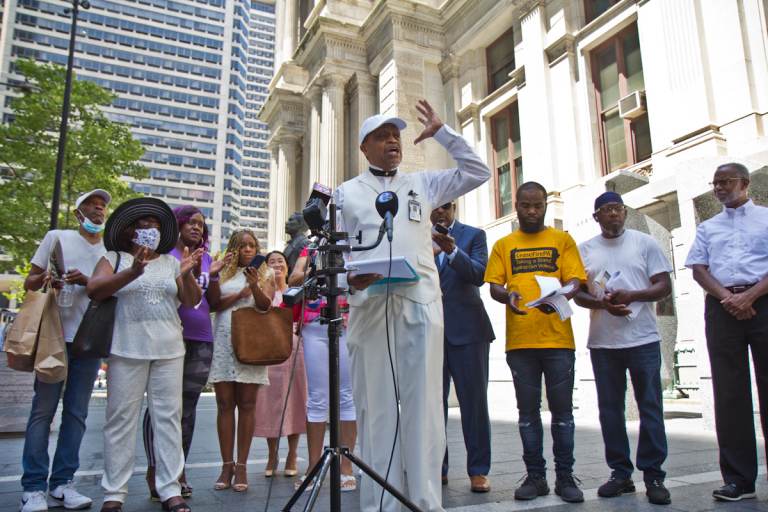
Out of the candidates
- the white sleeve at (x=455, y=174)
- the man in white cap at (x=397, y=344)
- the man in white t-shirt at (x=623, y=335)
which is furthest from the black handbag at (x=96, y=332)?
the man in white t-shirt at (x=623, y=335)

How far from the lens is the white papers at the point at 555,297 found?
4195 mm

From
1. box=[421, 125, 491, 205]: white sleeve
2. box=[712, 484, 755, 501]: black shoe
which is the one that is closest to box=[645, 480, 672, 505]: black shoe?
box=[712, 484, 755, 501]: black shoe

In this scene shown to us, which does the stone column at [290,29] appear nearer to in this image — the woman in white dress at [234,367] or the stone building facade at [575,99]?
the stone building facade at [575,99]

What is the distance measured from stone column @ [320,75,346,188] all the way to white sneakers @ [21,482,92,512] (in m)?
19.1

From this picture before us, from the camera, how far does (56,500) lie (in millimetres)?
4285

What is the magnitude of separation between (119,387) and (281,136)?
27.0 metres

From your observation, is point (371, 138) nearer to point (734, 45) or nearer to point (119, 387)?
point (119, 387)

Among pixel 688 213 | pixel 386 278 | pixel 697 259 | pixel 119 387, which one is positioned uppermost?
pixel 688 213

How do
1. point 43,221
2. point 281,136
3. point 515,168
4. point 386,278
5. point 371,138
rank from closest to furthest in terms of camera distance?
point 386,278
point 371,138
point 515,168
point 43,221
point 281,136

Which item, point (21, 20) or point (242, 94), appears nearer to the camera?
point (21, 20)


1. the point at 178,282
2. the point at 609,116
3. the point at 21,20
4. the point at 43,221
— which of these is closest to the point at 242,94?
the point at 21,20

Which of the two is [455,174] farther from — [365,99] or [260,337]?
[365,99]

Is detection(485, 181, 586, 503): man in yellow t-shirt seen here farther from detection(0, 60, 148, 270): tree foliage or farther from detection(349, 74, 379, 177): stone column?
detection(0, 60, 148, 270): tree foliage

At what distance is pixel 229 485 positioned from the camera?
485 cm
